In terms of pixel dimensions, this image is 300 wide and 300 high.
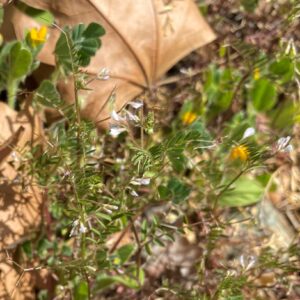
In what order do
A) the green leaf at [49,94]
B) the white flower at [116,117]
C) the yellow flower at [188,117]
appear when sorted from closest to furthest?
the white flower at [116,117] < the green leaf at [49,94] < the yellow flower at [188,117]

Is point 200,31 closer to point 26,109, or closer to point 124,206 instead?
point 26,109

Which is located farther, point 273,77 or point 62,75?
point 273,77

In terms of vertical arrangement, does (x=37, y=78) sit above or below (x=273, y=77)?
above

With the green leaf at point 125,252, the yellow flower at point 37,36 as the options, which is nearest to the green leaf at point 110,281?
the green leaf at point 125,252

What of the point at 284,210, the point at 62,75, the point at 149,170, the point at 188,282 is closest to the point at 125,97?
the point at 62,75

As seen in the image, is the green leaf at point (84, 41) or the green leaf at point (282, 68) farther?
the green leaf at point (282, 68)

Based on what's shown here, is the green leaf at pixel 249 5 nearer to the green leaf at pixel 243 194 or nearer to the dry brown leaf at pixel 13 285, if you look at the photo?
the green leaf at pixel 243 194

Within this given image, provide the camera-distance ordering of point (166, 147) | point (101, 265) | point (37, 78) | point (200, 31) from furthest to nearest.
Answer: point (200, 31) → point (37, 78) → point (101, 265) → point (166, 147)
